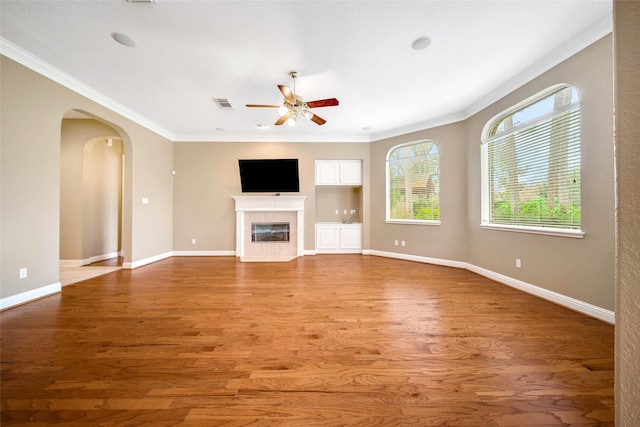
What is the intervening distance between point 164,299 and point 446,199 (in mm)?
4873

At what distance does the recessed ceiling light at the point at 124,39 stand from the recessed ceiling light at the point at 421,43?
3.02 m

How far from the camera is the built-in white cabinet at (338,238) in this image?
575 centimetres

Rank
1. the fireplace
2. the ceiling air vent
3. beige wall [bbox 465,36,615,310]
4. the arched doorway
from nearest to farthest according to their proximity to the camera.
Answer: beige wall [bbox 465,36,615,310] < the ceiling air vent < the arched doorway < the fireplace

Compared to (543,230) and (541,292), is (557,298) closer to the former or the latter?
(541,292)

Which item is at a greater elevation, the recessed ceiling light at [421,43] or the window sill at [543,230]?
the recessed ceiling light at [421,43]

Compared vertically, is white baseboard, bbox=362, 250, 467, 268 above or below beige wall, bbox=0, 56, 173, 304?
below

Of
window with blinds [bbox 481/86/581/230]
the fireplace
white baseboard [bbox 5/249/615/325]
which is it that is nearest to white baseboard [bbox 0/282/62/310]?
white baseboard [bbox 5/249/615/325]

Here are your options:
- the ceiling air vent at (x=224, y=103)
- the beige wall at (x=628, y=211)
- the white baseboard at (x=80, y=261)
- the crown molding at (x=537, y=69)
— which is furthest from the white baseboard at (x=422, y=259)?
the white baseboard at (x=80, y=261)

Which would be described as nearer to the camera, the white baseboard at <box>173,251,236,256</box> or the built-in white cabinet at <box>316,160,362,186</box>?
the white baseboard at <box>173,251,236,256</box>

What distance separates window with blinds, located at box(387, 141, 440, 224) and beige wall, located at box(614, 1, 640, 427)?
13.9 ft

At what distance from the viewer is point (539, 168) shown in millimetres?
2957

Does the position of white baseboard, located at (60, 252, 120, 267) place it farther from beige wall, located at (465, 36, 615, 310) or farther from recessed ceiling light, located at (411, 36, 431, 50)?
beige wall, located at (465, 36, 615, 310)

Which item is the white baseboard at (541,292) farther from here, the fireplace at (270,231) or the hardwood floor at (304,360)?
the fireplace at (270,231)

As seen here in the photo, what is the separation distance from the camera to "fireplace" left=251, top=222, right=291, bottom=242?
18.5 feet
